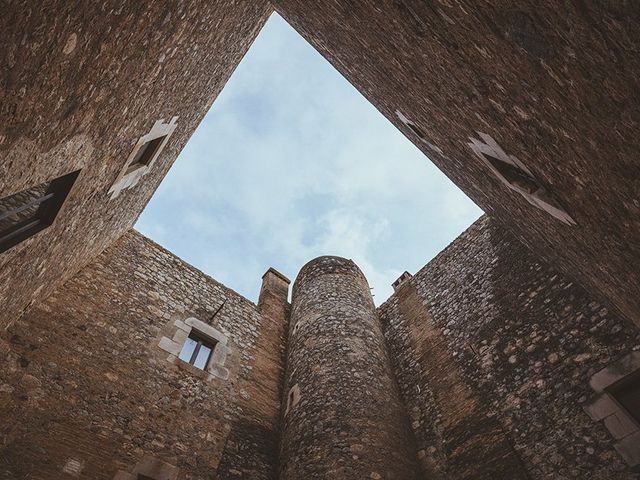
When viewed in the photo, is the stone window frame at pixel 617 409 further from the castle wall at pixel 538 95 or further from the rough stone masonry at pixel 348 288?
the castle wall at pixel 538 95

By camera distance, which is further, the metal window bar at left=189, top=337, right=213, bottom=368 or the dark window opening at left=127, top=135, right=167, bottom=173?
the metal window bar at left=189, top=337, right=213, bottom=368

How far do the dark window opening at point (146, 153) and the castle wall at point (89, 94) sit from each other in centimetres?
43

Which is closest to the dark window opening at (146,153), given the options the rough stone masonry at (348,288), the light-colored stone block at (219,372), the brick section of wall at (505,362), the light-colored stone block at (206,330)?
the rough stone masonry at (348,288)

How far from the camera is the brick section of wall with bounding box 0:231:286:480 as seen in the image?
444 centimetres

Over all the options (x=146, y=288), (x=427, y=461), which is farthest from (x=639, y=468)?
(x=146, y=288)

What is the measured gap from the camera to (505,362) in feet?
18.4

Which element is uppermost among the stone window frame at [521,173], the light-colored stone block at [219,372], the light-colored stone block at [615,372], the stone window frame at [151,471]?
the light-colored stone block at [219,372]

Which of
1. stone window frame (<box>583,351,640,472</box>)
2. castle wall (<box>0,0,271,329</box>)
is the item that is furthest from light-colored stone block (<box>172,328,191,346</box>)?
stone window frame (<box>583,351,640,472</box>)

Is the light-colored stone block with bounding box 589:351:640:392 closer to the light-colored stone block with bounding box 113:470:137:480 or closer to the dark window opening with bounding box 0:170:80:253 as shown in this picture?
the light-colored stone block with bounding box 113:470:137:480

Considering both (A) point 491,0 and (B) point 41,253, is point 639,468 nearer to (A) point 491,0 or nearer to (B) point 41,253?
(A) point 491,0

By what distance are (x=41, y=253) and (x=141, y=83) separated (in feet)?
7.76

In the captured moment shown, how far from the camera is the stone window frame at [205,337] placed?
255 inches

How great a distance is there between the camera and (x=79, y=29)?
2420 mm

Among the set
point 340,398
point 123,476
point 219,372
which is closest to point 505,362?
point 340,398
